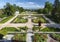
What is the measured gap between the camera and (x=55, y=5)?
438cm

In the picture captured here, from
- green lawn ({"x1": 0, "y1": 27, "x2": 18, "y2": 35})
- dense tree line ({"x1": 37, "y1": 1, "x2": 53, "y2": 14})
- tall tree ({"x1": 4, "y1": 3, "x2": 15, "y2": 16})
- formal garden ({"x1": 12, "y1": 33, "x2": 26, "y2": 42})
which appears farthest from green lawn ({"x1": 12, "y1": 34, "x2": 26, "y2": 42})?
dense tree line ({"x1": 37, "y1": 1, "x2": 53, "y2": 14})

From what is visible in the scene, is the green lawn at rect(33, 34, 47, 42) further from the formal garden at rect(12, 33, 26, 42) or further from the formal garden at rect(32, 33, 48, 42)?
the formal garden at rect(12, 33, 26, 42)

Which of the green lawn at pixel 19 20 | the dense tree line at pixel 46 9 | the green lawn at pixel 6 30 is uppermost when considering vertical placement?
the dense tree line at pixel 46 9

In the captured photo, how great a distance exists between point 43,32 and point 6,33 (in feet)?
2.83

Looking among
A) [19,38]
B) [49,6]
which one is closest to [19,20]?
[19,38]

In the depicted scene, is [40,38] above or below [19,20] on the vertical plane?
below

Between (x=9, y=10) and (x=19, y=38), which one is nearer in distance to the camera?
(x=19, y=38)

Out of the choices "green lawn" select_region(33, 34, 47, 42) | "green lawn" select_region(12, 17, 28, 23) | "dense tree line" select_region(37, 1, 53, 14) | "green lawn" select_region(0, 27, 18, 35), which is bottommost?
"green lawn" select_region(33, 34, 47, 42)

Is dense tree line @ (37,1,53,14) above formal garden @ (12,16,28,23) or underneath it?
above

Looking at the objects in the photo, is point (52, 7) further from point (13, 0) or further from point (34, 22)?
point (13, 0)

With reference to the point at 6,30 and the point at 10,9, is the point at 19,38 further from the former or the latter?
the point at 10,9

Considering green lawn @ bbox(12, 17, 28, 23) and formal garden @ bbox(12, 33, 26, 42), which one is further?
green lawn @ bbox(12, 17, 28, 23)

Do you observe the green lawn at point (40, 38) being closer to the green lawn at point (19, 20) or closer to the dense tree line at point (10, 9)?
the green lawn at point (19, 20)

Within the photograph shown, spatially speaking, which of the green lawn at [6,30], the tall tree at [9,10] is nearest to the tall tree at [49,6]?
the tall tree at [9,10]
